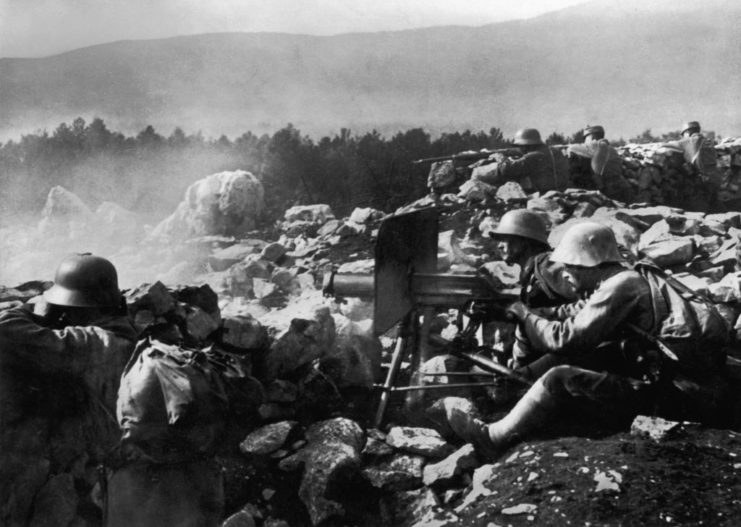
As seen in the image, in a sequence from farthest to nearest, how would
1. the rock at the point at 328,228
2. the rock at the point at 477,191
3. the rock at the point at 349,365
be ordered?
the rock at the point at 328,228, the rock at the point at 477,191, the rock at the point at 349,365

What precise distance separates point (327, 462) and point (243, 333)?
4.88 feet

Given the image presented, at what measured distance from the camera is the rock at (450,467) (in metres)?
4.55

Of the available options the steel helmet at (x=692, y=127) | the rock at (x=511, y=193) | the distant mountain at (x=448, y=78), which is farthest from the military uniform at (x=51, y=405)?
the steel helmet at (x=692, y=127)

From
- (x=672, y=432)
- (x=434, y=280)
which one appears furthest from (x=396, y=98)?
(x=672, y=432)

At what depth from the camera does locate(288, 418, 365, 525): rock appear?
4441mm

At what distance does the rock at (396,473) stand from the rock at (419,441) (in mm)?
88

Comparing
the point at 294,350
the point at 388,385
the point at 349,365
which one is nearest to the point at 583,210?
the point at 349,365

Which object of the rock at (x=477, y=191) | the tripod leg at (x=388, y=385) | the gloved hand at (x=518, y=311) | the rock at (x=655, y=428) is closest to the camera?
the rock at (x=655, y=428)

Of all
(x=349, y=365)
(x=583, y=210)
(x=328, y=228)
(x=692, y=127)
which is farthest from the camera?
(x=692, y=127)

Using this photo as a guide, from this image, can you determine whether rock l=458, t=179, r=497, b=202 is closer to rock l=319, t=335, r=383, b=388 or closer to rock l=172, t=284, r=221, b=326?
rock l=319, t=335, r=383, b=388

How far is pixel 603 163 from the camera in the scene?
11078 mm

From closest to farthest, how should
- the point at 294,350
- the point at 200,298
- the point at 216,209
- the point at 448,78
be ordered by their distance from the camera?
the point at 200,298 → the point at 294,350 → the point at 216,209 → the point at 448,78

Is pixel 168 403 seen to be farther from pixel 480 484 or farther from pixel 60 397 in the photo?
pixel 480 484

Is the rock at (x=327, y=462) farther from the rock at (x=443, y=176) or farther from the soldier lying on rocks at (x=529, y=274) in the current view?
the rock at (x=443, y=176)
